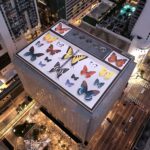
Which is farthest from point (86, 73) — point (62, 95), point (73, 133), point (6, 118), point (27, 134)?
point (6, 118)

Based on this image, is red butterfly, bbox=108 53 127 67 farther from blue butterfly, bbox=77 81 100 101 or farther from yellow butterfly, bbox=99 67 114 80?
blue butterfly, bbox=77 81 100 101

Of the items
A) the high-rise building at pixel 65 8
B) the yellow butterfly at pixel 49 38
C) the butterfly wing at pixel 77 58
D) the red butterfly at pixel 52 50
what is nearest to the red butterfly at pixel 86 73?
the butterfly wing at pixel 77 58

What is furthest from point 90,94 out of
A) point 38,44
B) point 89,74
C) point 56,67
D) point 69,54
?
point 38,44

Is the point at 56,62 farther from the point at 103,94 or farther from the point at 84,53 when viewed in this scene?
the point at 103,94

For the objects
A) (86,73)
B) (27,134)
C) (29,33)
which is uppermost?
(86,73)

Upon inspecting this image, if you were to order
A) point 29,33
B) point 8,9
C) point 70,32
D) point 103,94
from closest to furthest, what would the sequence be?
point 103,94, point 70,32, point 8,9, point 29,33

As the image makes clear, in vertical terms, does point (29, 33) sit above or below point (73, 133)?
above
